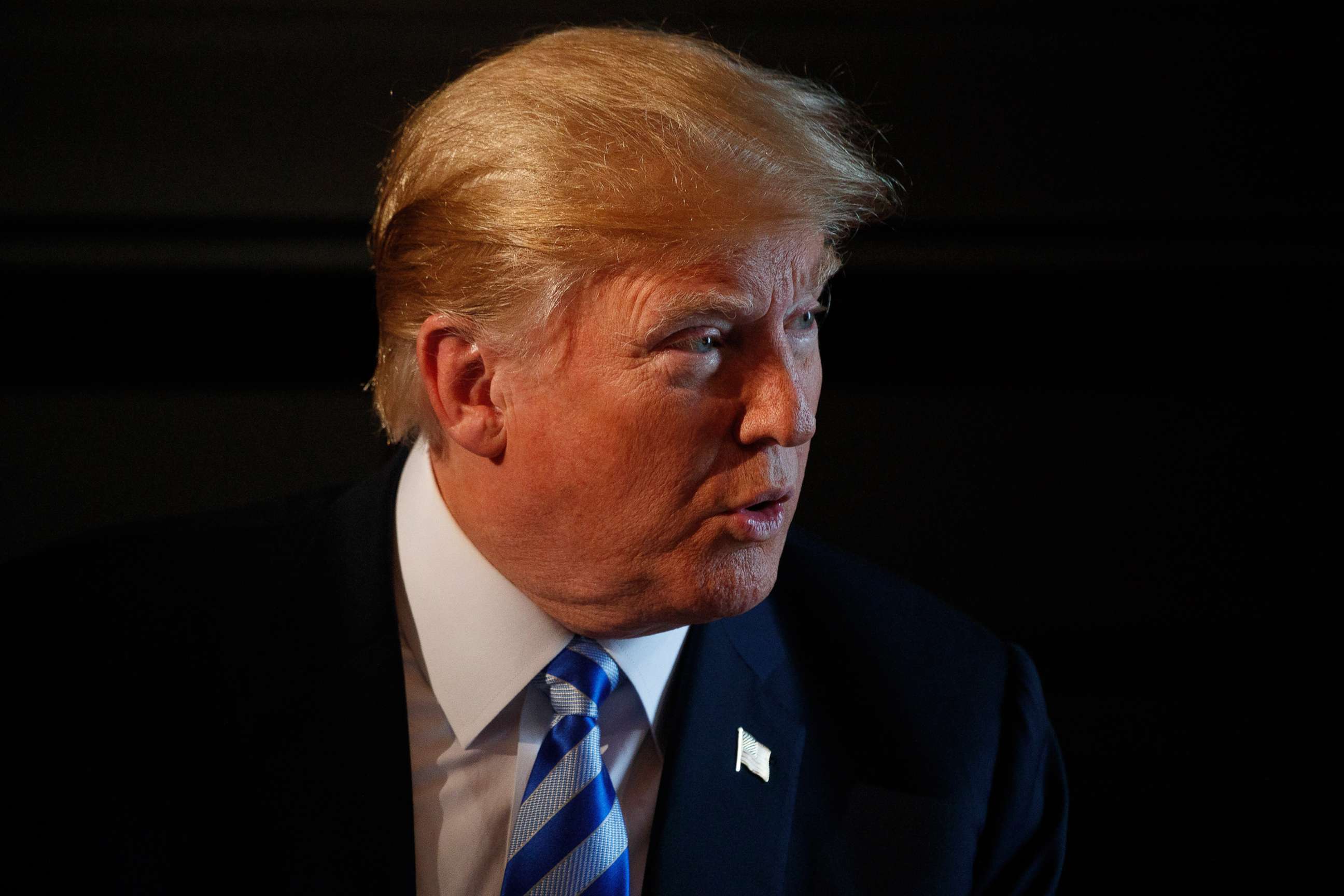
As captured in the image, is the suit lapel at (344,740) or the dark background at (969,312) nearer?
the suit lapel at (344,740)

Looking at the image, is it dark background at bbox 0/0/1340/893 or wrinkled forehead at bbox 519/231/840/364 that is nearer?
wrinkled forehead at bbox 519/231/840/364

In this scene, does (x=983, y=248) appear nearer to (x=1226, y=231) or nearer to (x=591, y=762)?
(x=1226, y=231)

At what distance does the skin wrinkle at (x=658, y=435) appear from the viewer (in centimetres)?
79

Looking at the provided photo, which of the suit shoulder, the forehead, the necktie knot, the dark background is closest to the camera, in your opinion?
the forehead

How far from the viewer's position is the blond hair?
78 centimetres

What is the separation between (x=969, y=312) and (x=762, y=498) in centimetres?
54

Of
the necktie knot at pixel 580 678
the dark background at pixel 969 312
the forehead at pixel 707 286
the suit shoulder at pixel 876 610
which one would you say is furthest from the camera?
the dark background at pixel 969 312

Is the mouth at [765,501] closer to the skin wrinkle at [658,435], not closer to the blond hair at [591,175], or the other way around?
the skin wrinkle at [658,435]

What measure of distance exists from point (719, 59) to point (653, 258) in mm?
189

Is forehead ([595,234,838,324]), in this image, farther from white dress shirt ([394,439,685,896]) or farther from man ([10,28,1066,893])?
white dress shirt ([394,439,685,896])

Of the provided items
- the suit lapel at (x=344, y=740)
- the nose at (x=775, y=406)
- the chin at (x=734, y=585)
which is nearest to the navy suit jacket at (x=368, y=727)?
the suit lapel at (x=344, y=740)

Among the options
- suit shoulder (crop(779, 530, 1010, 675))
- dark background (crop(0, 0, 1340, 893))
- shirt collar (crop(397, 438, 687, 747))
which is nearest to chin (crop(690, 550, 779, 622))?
shirt collar (crop(397, 438, 687, 747))

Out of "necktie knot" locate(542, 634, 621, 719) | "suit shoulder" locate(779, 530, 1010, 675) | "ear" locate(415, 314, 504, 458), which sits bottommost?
"suit shoulder" locate(779, 530, 1010, 675)

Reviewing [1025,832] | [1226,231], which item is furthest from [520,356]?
[1226,231]
